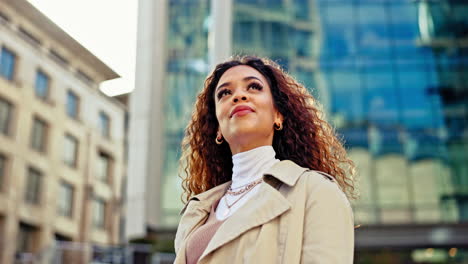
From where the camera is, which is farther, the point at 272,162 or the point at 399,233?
the point at 399,233

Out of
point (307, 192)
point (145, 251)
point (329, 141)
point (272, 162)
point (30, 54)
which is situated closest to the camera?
point (307, 192)

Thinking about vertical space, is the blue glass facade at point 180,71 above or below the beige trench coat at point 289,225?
above

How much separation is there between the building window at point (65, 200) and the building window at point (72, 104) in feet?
11.3

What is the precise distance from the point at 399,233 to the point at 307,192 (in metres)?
22.0

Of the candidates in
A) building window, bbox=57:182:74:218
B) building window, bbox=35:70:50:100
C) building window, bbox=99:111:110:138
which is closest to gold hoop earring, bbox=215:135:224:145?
building window, bbox=35:70:50:100

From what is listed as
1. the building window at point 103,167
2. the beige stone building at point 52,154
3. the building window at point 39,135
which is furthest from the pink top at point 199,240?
the building window at point 103,167

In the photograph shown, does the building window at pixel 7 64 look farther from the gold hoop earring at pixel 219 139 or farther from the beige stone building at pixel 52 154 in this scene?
the gold hoop earring at pixel 219 139

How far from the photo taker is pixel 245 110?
242 centimetres

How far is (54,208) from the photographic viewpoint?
93.7ft

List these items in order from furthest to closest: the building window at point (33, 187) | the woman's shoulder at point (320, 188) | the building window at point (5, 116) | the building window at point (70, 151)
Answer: the building window at point (70, 151) < the building window at point (33, 187) < the building window at point (5, 116) < the woman's shoulder at point (320, 188)

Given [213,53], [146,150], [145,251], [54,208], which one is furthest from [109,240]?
[145,251]

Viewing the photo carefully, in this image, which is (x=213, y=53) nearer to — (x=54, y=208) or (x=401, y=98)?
(x=401, y=98)

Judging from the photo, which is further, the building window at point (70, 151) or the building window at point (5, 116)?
the building window at point (70, 151)

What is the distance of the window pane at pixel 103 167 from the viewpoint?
31.4 metres
